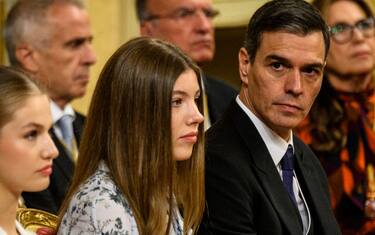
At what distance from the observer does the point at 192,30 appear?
486cm

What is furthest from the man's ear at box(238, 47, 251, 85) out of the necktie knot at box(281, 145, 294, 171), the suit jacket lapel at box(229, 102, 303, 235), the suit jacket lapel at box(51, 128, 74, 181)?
the suit jacket lapel at box(51, 128, 74, 181)

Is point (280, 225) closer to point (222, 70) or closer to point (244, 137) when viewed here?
point (244, 137)

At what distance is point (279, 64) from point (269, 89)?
0.09m

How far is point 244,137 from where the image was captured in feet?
10.7

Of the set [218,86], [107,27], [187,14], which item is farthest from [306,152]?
[107,27]

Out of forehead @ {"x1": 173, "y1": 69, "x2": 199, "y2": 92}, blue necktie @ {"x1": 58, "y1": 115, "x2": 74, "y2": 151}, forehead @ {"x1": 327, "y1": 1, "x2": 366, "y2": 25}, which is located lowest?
blue necktie @ {"x1": 58, "y1": 115, "x2": 74, "y2": 151}

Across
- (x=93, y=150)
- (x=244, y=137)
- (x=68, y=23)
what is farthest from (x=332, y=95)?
(x=93, y=150)

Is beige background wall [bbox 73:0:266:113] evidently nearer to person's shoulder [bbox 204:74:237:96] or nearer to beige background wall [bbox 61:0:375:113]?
beige background wall [bbox 61:0:375:113]

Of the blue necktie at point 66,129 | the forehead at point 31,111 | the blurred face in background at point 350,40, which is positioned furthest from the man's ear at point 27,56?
the forehead at point 31,111

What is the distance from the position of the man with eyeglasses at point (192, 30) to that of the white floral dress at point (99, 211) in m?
1.77

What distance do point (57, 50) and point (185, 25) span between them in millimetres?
598

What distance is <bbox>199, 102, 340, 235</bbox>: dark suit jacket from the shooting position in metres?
3.15

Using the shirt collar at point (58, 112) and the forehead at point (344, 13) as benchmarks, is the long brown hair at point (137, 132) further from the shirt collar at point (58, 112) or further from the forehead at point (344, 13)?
the forehead at point (344, 13)

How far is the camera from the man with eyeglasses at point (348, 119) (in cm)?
454
